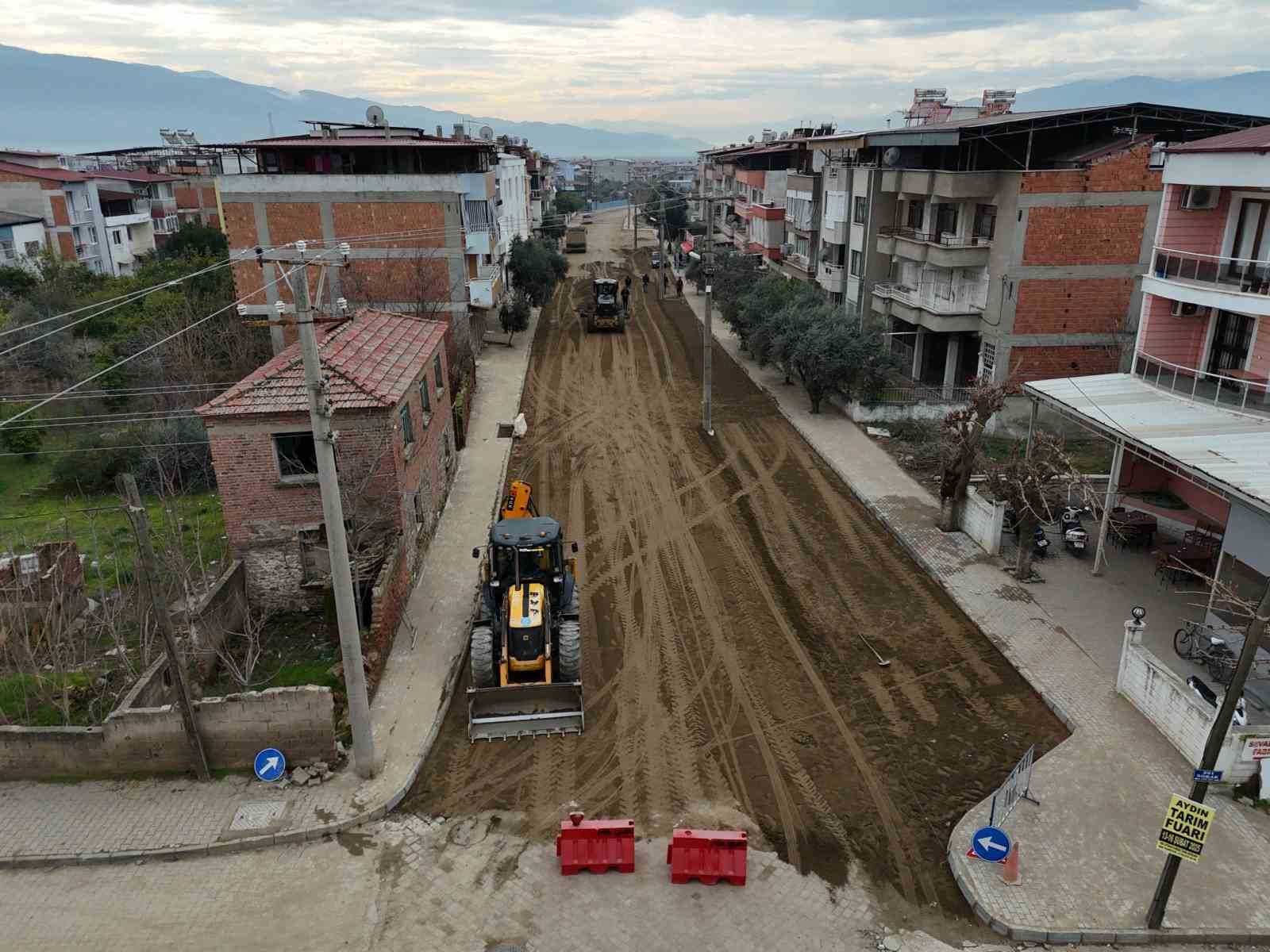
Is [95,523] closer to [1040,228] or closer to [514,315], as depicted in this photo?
[514,315]

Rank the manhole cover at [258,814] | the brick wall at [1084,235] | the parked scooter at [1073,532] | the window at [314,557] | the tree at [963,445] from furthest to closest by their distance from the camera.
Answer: the brick wall at [1084,235] → the tree at [963,445] → the parked scooter at [1073,532] → the window at [314,557] → the manhole cover at [258,814]

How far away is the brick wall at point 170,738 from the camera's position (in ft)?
37.0

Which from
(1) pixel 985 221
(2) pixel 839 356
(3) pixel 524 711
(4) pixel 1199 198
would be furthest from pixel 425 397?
(1) pixel 985 221

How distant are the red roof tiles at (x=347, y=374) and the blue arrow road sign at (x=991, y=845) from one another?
439 inches

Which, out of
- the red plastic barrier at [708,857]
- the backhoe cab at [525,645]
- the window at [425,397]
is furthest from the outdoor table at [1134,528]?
the window at [425,397]

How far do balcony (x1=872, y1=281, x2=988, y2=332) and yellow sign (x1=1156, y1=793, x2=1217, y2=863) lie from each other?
22550mm

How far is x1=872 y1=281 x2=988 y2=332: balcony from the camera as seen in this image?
2839 centimetres

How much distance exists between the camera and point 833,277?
1453 inches

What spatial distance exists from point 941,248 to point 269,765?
25.4 metres

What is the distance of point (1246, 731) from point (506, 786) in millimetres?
9824

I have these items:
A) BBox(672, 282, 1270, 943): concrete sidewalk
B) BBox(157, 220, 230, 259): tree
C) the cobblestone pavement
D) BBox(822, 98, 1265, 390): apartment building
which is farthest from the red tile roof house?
BBox(157, 220, 230, 259): tree

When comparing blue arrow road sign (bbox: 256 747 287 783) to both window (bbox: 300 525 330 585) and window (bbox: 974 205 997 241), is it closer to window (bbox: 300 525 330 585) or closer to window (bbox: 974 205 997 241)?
window (bbox: 300 525 330 585)

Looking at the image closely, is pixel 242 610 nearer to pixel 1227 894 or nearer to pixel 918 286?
pixel 1227 894

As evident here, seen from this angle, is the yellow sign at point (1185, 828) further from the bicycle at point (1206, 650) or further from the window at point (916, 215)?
the window at point (916, 215)
